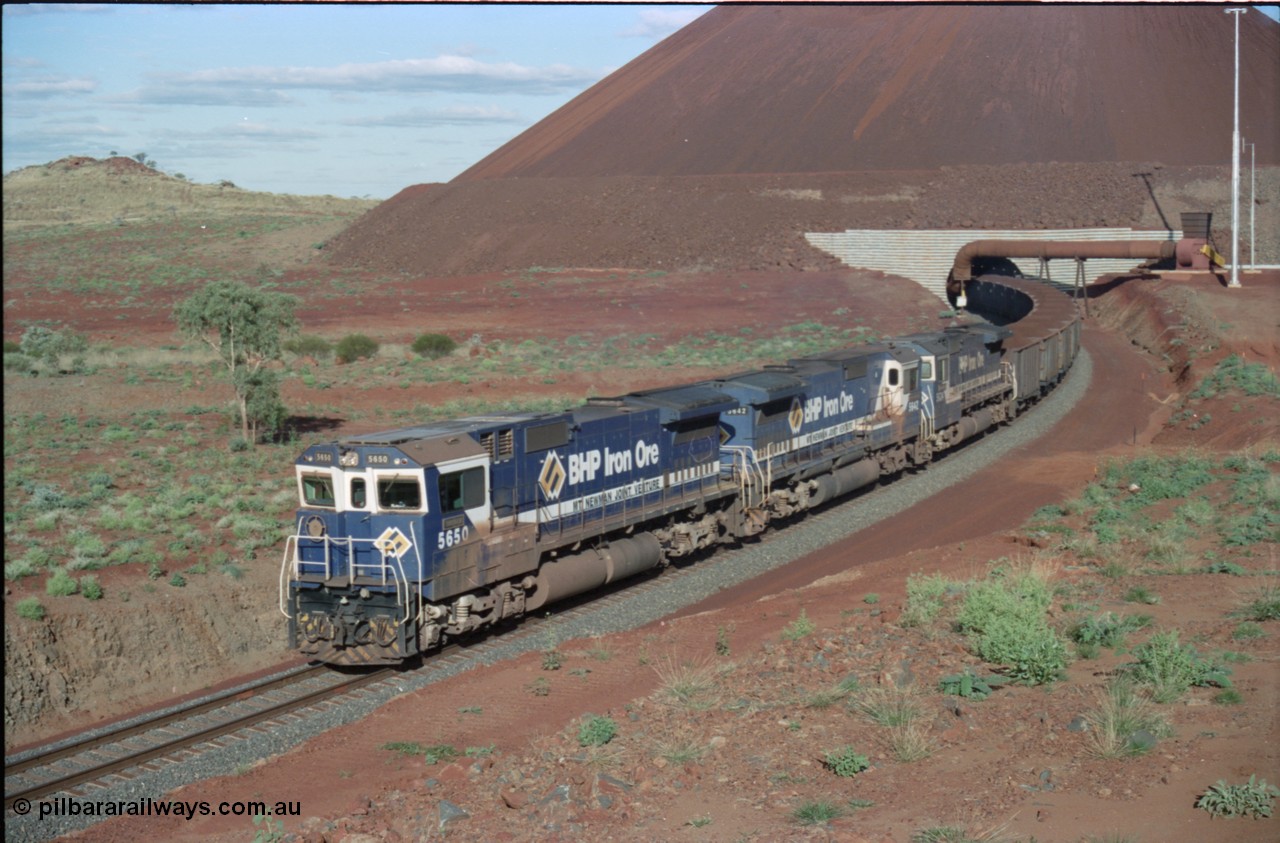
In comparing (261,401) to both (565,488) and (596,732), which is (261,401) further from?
(596,732)

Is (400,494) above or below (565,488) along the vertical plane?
above

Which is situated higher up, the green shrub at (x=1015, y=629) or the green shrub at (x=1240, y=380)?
the green shrub at (x=1240, y=380)

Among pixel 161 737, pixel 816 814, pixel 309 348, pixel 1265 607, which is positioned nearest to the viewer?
pixel 816 814

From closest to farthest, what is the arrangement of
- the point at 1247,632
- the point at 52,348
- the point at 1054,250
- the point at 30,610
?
the point at 1247,632 < the point at 30,610 < the point at 52,348 < the point at 1054,250

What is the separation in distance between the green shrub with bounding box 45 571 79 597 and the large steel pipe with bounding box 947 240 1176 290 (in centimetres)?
6687

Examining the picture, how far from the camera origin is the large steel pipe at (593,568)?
20.3 m

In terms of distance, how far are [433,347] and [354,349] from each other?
152 inches

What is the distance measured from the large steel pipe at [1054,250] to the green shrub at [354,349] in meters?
42.8

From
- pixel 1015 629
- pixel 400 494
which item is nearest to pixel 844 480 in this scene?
pixel 400 494

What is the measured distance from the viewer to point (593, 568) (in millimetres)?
21359

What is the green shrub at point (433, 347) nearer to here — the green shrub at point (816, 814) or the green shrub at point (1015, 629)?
the green shrub at point (1015, 629)

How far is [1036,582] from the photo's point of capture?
16.5m

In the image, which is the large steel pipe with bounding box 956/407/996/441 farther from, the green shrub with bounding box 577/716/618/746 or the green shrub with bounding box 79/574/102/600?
the green shrub with bounding box 577/716/618/746

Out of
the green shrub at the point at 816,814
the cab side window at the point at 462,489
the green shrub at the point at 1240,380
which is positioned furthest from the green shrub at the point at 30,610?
the green shrub at the point at 1240,380
